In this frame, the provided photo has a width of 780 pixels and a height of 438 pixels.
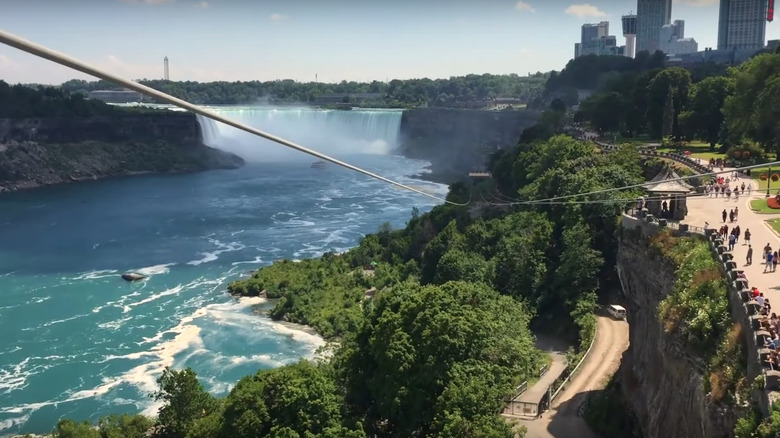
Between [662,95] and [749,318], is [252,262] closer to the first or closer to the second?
[662,95]

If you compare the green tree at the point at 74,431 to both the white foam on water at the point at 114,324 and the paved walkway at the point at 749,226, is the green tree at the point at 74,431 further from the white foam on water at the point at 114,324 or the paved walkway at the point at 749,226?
the paved walkway at the point at 749,226

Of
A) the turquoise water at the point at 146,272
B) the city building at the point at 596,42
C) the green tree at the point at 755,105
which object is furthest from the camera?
the city building at the point at 596,42

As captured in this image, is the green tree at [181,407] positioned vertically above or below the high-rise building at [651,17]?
below

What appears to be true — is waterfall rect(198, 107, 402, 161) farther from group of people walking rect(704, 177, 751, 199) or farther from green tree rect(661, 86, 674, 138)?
group of people walking rect(704, 177, 751, 199)

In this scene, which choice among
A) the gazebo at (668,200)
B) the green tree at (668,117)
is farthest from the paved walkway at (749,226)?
the green tree at (668,117)

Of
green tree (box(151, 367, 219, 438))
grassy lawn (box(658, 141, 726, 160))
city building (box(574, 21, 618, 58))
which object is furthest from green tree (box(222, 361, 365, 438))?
city building (box(574, 21, 618, 58))

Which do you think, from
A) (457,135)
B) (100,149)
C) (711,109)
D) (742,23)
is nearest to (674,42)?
(742,23)

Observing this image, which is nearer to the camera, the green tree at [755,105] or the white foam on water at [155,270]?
the green tree at [755,105]
